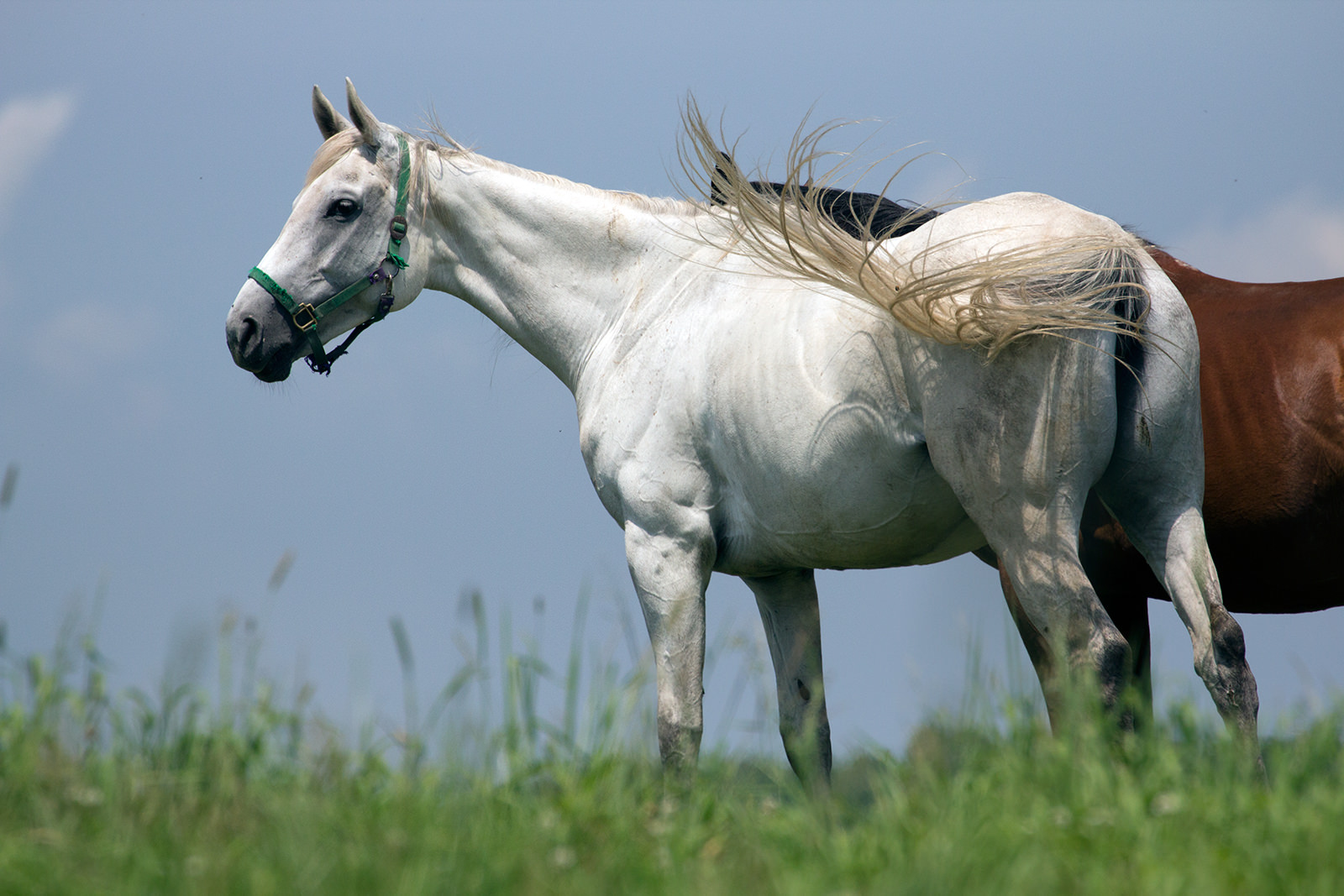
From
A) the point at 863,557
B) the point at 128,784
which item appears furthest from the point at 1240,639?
the point at 128,784

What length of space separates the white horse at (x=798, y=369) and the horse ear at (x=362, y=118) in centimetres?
1

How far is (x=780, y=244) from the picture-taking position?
3619 mm

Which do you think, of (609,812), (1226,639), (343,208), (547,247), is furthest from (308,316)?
(1226,639)

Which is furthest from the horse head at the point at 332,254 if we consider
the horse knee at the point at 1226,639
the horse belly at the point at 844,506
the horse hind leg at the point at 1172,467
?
the horse knee at the point at 1226,639

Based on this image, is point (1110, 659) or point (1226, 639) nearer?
point (1110, 659)

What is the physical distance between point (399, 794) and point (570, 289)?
96.6 inches

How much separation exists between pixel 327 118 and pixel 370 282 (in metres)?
0.73

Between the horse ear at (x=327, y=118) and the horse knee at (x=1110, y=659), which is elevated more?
the horse ear at (x=327, y=118)

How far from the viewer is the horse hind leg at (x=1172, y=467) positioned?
10.3 feet

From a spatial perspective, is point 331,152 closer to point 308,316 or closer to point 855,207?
point 308,316

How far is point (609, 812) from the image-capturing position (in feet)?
7.63

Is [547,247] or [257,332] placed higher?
[547,247]

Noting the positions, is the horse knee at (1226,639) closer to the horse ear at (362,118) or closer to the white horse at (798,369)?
the white horse at (798,369)

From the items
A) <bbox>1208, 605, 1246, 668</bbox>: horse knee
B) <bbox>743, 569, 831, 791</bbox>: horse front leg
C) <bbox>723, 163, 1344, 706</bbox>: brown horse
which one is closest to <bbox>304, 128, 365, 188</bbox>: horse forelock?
<bbox>723, 163, 1344, 706</bbox>: brown horse
